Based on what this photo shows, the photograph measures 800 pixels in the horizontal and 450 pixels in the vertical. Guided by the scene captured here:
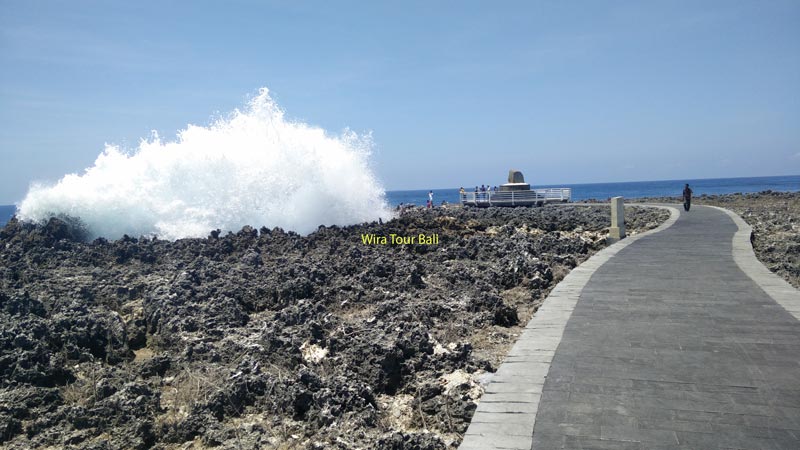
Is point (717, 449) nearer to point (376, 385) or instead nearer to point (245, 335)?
point (376, 385)

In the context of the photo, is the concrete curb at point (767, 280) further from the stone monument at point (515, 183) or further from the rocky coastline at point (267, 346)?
the stone monument at point (515, 183)

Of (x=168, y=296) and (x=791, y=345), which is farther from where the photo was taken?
(x=168, y=296)

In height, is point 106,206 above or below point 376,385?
above

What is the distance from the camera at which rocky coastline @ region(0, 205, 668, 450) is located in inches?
188

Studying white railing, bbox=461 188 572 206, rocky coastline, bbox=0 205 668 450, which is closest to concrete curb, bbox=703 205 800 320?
rocky coastline, bbox=0 205 668 450

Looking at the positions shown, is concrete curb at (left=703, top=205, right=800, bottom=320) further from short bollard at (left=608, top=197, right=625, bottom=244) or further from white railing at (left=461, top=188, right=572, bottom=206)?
white railing at (left=461, top=188, right=572, bottom=206)

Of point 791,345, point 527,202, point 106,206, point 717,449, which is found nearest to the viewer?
point 717,449

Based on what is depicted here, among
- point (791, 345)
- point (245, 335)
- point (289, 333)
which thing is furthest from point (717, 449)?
point (245, 335)

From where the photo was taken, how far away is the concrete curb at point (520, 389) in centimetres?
379

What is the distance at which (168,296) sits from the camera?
29.1 ft

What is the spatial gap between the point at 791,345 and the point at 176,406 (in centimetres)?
556

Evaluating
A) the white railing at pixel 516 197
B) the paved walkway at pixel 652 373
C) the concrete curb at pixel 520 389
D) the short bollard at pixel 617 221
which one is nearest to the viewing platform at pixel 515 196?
the white railing at pixel 516 197

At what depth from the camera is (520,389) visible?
4.55m

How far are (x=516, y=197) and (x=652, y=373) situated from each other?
96.1 feet
